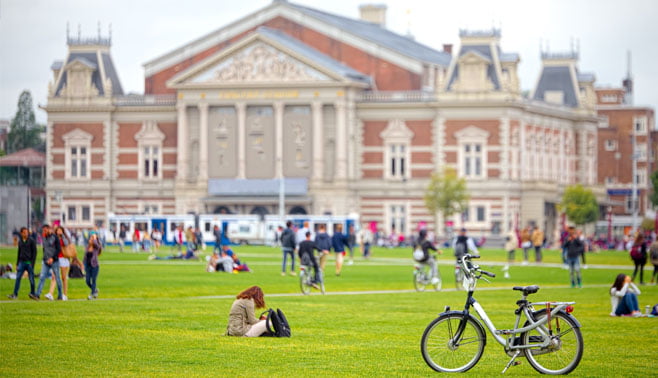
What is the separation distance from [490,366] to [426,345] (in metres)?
2.00

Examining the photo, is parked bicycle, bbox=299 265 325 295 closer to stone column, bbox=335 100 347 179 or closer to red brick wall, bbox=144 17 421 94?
stone column, bbox=335 100 347 179

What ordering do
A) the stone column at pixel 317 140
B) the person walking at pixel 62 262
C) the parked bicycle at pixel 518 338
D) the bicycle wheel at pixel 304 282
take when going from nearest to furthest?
the parked bicycle at pixel 518 338 < the person walking at pixel 62 262 < the bicycle wheel at pixel 304 282 < the stone column at pixel 317 140

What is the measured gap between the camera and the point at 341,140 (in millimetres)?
104438

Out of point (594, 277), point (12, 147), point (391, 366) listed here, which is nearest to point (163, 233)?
point (12, 147)

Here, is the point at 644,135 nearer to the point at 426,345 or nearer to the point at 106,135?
the point at 106,135

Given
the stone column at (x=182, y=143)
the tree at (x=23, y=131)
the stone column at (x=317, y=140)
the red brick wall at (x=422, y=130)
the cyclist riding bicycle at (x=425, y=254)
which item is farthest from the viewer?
the tree at (x=23, y=131)

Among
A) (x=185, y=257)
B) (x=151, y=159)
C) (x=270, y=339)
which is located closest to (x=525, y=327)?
(x=270, y=339)

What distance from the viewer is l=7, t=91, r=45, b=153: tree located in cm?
11419

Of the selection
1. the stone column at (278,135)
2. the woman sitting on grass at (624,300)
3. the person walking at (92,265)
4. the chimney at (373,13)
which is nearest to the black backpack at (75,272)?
the person walking at (92,265)

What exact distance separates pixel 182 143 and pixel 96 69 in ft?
33.7

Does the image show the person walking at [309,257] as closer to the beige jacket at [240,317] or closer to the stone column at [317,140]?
the beige jacket at [240,317]

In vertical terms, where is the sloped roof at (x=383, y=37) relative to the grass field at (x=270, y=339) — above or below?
above

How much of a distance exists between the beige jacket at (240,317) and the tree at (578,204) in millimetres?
79133

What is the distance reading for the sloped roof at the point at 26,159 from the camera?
350 feet
